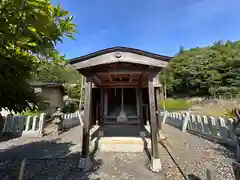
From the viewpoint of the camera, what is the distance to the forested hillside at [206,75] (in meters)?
29.9

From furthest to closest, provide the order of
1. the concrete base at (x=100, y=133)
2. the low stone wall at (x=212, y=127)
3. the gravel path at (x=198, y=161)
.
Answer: the concrete base at (x=100, y=133), the low stone wall at (x=212, y=127), the gravel path at (x=198, y=161)

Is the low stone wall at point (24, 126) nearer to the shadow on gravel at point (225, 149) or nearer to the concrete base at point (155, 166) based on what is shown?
the concrete base at point (155, 166)

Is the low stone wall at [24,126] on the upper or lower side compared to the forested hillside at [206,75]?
lower

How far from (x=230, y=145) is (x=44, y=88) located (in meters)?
16.6

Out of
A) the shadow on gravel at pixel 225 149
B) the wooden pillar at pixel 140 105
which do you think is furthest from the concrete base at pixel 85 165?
the shadow on gravel at pixel 225 149

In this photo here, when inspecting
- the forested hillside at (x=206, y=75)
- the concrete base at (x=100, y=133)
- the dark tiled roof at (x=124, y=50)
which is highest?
the forested hillside at (x=206, y=75)

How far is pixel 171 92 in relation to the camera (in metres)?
36.8

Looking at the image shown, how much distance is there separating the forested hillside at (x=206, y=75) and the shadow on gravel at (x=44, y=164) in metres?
31.8

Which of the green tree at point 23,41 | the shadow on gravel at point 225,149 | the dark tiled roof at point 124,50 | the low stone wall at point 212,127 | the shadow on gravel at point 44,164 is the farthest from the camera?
the low stone wall at point 212,127

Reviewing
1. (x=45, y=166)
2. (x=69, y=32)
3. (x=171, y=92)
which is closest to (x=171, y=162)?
(x=45, y=166)

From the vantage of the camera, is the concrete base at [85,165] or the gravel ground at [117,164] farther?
the concrete base at [85,165]

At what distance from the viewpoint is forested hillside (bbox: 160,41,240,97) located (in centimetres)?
2994

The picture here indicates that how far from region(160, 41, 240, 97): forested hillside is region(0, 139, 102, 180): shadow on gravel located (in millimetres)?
31820

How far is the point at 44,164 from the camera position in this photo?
3537 millimetres
